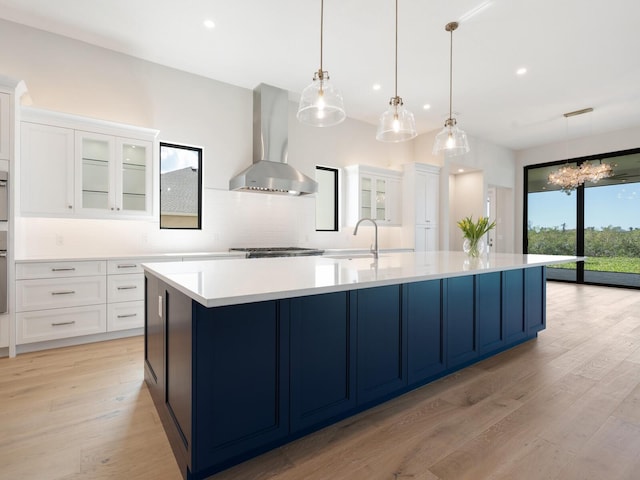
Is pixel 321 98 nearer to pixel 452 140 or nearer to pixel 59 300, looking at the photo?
pixel 452 140

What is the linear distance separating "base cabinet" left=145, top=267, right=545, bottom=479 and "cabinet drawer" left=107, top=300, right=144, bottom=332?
137cm

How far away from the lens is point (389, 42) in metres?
3.69

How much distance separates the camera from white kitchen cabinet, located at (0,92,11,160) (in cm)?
288

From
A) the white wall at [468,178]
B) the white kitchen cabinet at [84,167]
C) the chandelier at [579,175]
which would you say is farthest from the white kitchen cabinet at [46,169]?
the chandelier at [579,175]

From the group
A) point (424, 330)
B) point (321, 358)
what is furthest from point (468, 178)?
point (321, 358)

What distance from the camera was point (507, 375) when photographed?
2586 millimetres

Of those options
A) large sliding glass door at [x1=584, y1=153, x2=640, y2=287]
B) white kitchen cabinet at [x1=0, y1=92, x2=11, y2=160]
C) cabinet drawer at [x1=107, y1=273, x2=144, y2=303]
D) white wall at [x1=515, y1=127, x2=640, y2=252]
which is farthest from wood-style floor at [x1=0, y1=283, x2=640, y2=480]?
white wall at [x1=515, y1=127, x2=640, y2=252]

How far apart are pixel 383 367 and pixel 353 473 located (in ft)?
2.12

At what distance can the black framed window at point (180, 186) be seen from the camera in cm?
436

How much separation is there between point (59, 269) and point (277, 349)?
9.06 ft

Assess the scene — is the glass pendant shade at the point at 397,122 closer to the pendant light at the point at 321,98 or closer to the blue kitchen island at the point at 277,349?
the pendant light at the point at 321,98

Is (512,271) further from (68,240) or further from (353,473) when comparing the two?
(68,240)

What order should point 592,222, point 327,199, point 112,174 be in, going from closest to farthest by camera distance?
1. point 112,174
2. point 327,199
3. point 592,222

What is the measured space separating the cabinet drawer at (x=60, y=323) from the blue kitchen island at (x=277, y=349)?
1.38 m
